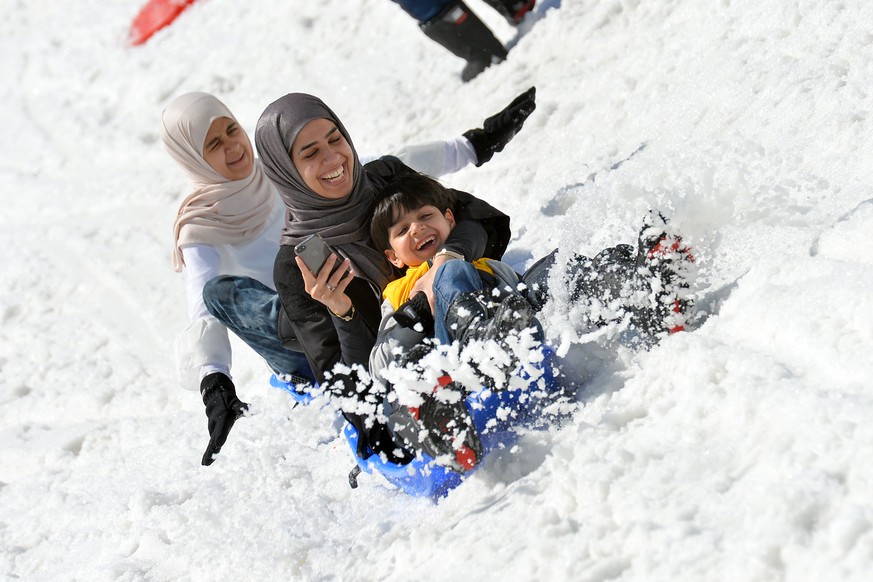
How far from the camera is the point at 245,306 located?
2992 millimetres

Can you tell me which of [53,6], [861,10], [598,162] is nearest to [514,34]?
[598,162]

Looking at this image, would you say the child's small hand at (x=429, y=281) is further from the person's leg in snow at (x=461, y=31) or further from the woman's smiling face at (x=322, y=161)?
the person's leg in snow at (x=461, y=31)

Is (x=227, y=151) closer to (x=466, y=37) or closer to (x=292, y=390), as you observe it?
(x=292, y=390)

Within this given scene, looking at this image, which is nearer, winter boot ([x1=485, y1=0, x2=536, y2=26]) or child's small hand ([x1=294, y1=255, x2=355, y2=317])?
child's small hand ([x1=294, y1=255, x2=355, y2=317])

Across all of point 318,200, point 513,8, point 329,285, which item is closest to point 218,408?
point 329,285

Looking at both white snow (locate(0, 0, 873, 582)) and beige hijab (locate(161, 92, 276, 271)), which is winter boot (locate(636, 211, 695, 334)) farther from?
beige hijab (locate(161, 92, 276, 271))

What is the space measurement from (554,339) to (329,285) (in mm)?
659

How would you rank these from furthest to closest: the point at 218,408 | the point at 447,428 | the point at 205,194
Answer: the point at 205,194
the point at 218,408
the point at 447,428

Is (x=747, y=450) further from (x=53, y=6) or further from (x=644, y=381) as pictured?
(x=53, y=6)

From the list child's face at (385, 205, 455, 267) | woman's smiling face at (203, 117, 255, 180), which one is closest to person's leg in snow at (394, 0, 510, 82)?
woman's smiling face at (203, 117, 255, 180)

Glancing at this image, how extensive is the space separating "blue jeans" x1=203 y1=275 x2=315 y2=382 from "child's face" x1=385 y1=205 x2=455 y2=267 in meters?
0.60

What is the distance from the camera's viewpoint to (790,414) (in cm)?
159

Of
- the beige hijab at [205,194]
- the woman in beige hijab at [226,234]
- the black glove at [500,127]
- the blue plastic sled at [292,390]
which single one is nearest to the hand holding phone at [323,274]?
the woman in beige hijab at [226,234]

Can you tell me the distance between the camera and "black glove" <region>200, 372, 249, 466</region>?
8.73ft
